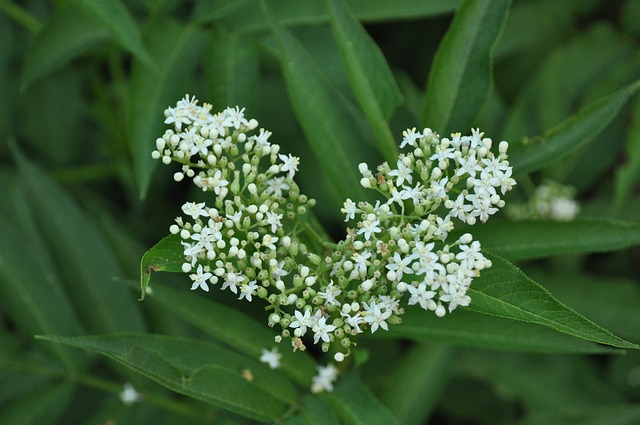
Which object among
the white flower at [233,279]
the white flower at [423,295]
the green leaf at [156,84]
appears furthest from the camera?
the green leaf at [156,84]

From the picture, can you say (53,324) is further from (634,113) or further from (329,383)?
(634,113)

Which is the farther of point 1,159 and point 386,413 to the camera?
point 1,159

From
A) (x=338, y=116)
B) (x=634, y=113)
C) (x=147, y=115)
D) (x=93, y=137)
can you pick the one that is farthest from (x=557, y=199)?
(x=93, y=137)

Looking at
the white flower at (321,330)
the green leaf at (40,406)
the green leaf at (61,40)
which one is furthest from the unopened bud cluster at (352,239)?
the green leaf at (40,406)

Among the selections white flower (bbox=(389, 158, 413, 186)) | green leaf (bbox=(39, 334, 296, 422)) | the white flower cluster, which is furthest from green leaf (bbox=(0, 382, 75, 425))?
the white flower cluster

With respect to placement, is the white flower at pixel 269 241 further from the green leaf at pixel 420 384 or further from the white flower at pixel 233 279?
the green leaf at pixel 420 384

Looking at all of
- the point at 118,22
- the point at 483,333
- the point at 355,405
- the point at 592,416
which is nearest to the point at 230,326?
the point at 355,405
